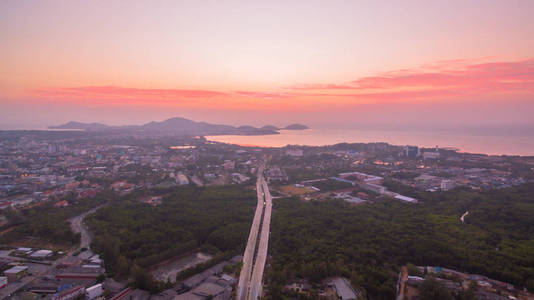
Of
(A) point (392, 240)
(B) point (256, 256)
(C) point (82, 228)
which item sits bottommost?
(C) point (82, 228)

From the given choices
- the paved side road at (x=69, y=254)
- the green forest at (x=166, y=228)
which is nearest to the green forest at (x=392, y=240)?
the green forest at (x=166, y=228)

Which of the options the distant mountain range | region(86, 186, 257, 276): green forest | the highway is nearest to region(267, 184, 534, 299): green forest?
the highway

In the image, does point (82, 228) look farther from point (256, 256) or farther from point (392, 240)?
point (392, 240)

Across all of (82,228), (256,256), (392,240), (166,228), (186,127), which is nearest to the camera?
(256,256)

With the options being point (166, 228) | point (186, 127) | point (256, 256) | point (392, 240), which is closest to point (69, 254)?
point (166, 228)

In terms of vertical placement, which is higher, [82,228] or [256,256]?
[256,256]

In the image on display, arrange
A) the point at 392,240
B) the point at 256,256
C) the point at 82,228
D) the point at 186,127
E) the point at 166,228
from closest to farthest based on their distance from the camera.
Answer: the point at 256,256 < the point at 392,240 < the point at 166,228 < the point at 82,228 < the point at 186,127

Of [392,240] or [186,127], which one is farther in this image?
[186,127]

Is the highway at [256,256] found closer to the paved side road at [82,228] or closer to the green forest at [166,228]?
the green forest at [166,228]
